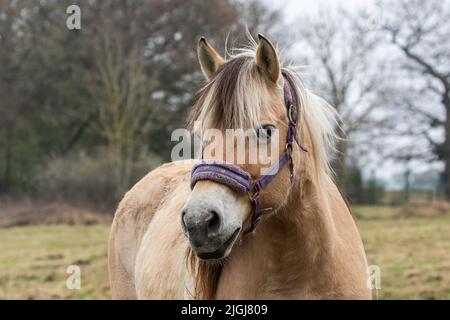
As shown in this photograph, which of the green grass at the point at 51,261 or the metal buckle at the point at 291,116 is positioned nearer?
the metal buckle at the point at 291,116

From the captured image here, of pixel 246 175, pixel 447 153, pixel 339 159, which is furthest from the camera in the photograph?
pixel 447 153

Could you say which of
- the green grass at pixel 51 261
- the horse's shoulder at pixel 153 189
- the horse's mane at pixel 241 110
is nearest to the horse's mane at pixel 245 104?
the horse's mane at pixel 241 110

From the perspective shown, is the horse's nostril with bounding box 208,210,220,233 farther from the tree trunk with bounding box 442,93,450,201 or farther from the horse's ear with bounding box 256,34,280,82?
the tree trunk with bounding box 442,93,450,201

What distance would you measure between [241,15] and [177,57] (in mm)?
3861

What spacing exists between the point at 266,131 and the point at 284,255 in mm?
680

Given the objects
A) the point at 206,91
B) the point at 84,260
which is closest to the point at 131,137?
the point at 84,260

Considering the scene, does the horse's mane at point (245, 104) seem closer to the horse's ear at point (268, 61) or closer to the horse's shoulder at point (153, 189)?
the horse's ear at point (268, 61)

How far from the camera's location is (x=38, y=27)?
26.1m

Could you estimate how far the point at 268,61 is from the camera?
10.2 feet

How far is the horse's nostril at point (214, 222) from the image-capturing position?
8.64 ft

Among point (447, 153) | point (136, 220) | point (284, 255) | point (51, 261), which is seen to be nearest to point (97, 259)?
point (51, 261)

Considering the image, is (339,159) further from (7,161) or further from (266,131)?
(7,161)

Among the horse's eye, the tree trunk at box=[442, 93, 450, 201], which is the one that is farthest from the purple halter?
the tree trunk at box=[442, 93, 450, 201]

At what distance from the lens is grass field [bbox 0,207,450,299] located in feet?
27.4
